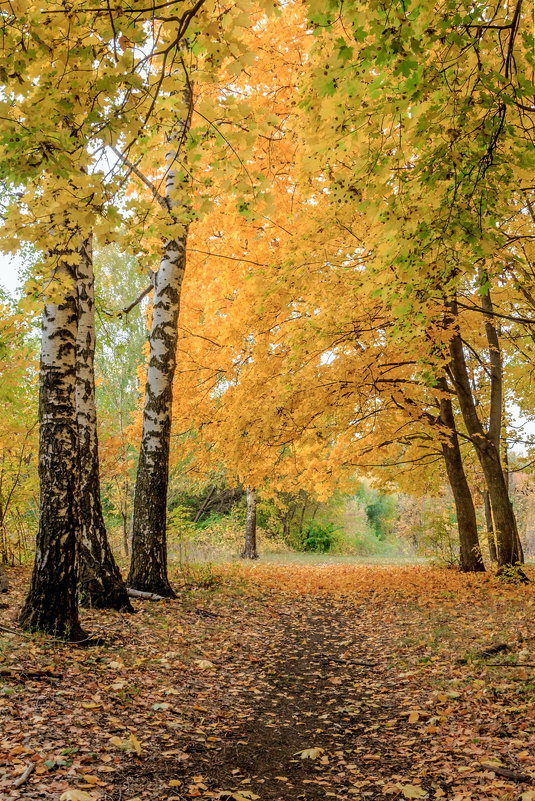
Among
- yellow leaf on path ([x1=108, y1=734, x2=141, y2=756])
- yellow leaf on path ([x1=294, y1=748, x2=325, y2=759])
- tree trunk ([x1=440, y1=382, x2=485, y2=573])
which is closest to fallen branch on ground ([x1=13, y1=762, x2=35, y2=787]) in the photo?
yellow leaf on path ([x1=108, y1=734, x2=141, y2=756])

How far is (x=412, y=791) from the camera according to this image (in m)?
2.85

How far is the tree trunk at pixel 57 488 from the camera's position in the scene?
477cm

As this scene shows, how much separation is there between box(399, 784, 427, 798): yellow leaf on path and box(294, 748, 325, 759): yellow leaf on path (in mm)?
632

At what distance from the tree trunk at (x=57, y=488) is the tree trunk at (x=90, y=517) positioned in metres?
1.32

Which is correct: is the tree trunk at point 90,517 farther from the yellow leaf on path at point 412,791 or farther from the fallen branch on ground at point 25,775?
the yellow leaf on path at point 412,791

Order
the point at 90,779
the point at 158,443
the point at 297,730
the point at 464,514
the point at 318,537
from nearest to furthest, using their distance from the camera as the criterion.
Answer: the point at 90,779
the point at 297,730
the point at 158,443
the point at 464,514
the point at 318,537

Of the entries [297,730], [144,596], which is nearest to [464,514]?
[144,596]

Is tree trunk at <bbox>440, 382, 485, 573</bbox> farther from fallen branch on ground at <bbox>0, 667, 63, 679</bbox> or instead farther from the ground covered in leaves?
fallen branch on ground at <bbox>0, 667, 63, 679</bbox>

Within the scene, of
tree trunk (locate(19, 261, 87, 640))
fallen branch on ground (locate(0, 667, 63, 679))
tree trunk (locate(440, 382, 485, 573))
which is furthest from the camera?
tree trunk (locate(440, 382, 485, 573))

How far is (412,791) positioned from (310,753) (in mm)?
745

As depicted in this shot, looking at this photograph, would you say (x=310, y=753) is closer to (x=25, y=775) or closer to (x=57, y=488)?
(x=25, y=775)

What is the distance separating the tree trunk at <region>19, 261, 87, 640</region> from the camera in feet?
15.7

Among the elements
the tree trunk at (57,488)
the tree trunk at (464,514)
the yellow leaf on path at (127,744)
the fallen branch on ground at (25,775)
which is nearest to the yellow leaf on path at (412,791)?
the yellow leaf on path at (127,744)

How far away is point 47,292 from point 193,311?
22.8 feet
